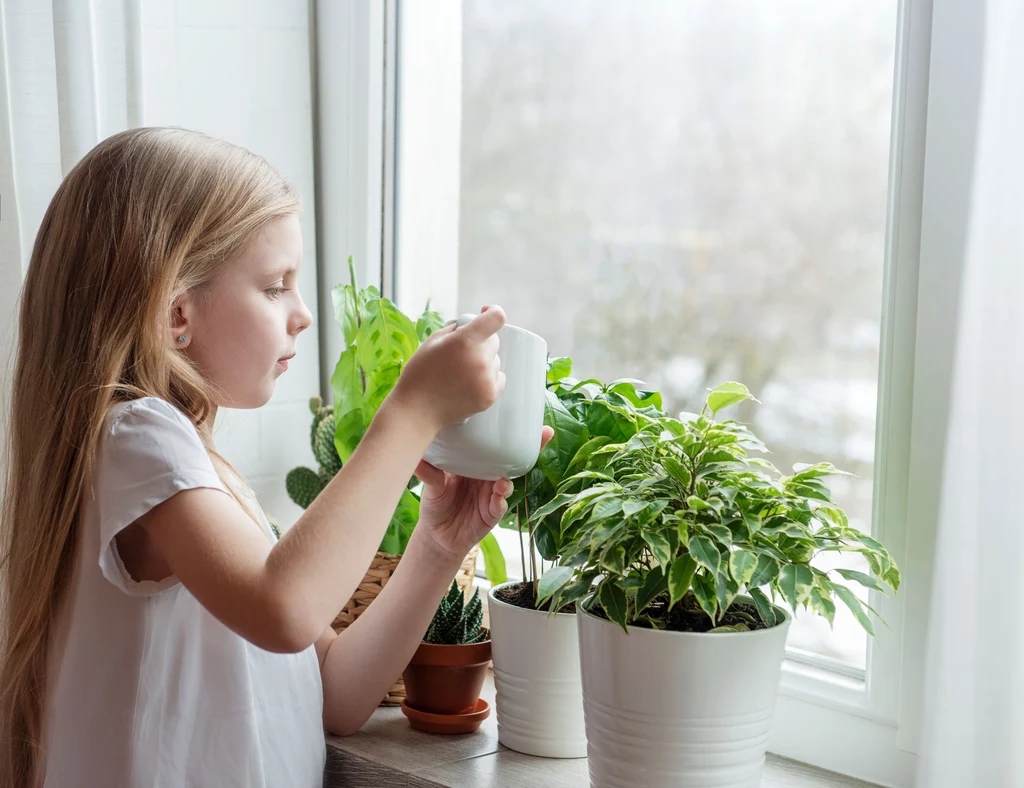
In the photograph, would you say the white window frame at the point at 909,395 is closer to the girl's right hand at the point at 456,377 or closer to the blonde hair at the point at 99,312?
the girl's right hand at the point at 456,377

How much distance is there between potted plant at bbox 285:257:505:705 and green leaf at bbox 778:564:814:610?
0.46 meters

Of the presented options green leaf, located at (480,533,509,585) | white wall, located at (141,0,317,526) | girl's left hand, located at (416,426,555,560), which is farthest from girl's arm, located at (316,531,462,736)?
white wall, located at (141,0,317,526)

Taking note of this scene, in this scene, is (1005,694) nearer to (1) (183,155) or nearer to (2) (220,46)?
(1) (183,155)

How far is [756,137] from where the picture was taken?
117 centimetres

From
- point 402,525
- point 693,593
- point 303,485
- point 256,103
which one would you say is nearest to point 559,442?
point 693,593

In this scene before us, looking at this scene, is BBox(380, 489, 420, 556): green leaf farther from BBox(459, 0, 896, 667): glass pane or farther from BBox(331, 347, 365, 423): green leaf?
BBox(459, 0, 896, 667): glass pane

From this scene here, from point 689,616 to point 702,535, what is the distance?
0.12 m

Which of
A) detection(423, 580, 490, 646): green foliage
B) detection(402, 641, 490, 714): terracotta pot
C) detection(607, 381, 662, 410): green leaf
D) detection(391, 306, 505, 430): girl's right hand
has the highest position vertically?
detection(391, 306, 505, 430): girl's right hand

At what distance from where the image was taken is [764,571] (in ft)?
2.57

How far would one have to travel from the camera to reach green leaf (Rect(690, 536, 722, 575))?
29.6 inches

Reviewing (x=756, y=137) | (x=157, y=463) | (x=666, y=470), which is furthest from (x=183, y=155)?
(x=756, y=137)

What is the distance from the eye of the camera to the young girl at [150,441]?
83 cm

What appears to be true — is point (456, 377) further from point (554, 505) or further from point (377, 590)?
point (377, 590)

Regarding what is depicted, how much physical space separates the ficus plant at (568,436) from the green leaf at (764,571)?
0.67 ft
